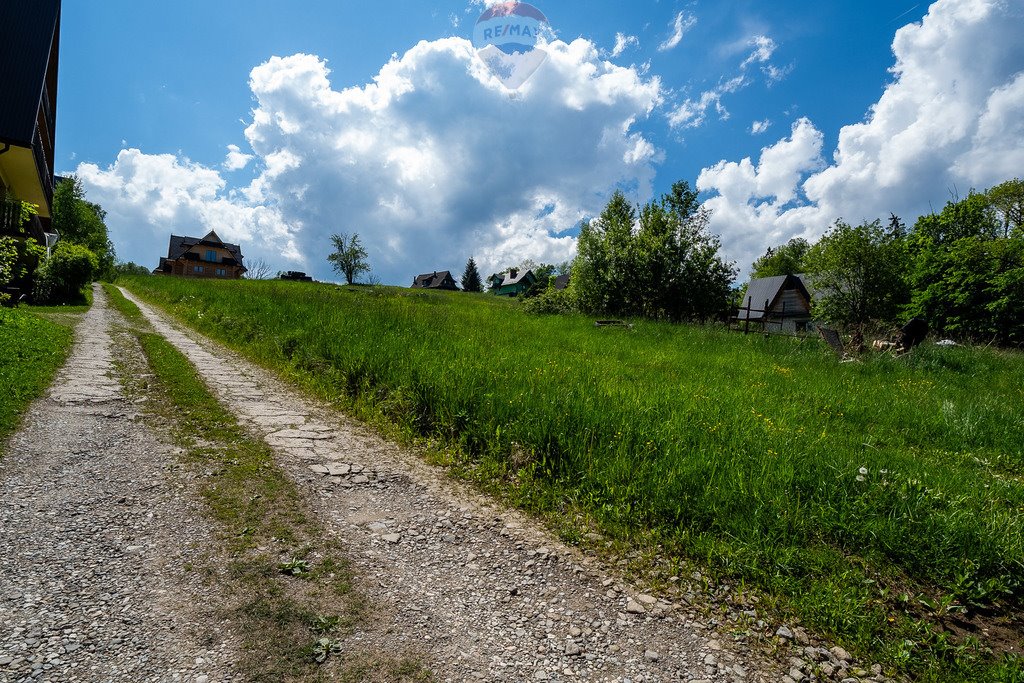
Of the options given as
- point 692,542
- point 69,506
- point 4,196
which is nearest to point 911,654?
point 692,542

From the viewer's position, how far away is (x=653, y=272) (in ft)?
74.0

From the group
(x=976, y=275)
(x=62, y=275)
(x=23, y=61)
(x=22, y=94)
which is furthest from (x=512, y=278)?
(x=22, y=94)

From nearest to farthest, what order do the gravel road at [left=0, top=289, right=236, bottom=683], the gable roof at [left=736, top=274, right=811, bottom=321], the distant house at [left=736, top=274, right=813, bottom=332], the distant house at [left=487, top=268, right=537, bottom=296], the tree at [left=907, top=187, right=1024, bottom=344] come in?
the gravel road at [left=0, top=289, right=236, bottom=683] < the tree at [left=907, top=187, right=1024, bottom=344] < the distant house at [left=736, top=274, right=813, bottom=332] < the gable roof at [left=736, top=274, right=811, bottom=321] < the distant house at [left=487, top=268, right=537, bottom=296]

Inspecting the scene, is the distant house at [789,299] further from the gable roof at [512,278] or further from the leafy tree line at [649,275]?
the gable roof at [512,278]

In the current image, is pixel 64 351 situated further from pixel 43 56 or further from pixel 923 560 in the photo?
pixel 43 56

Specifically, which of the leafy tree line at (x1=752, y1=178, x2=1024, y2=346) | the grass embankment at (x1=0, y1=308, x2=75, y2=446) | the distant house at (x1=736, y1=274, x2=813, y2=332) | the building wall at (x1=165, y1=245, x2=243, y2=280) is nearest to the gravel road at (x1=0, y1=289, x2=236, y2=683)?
the grass embankment at (x1=0, y1=308, x2=75, y2=446)

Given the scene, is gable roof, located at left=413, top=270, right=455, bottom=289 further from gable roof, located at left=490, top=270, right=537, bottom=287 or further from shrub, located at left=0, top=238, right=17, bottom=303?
shrub, located at left=0, top=238, right=17, bottom=303

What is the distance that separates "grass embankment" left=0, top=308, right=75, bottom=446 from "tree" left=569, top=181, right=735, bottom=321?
19691 mm

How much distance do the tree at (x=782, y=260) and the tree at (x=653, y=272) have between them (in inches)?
2328

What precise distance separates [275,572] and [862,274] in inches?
1755

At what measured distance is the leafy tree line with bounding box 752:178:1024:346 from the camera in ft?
92.5

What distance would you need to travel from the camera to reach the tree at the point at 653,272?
22578 mm

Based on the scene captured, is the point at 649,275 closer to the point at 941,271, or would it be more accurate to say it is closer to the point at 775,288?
the point at 941,271

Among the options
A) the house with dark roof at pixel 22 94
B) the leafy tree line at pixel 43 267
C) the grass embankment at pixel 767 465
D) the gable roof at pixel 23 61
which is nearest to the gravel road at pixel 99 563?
the grass embankment at pixel 767 465
